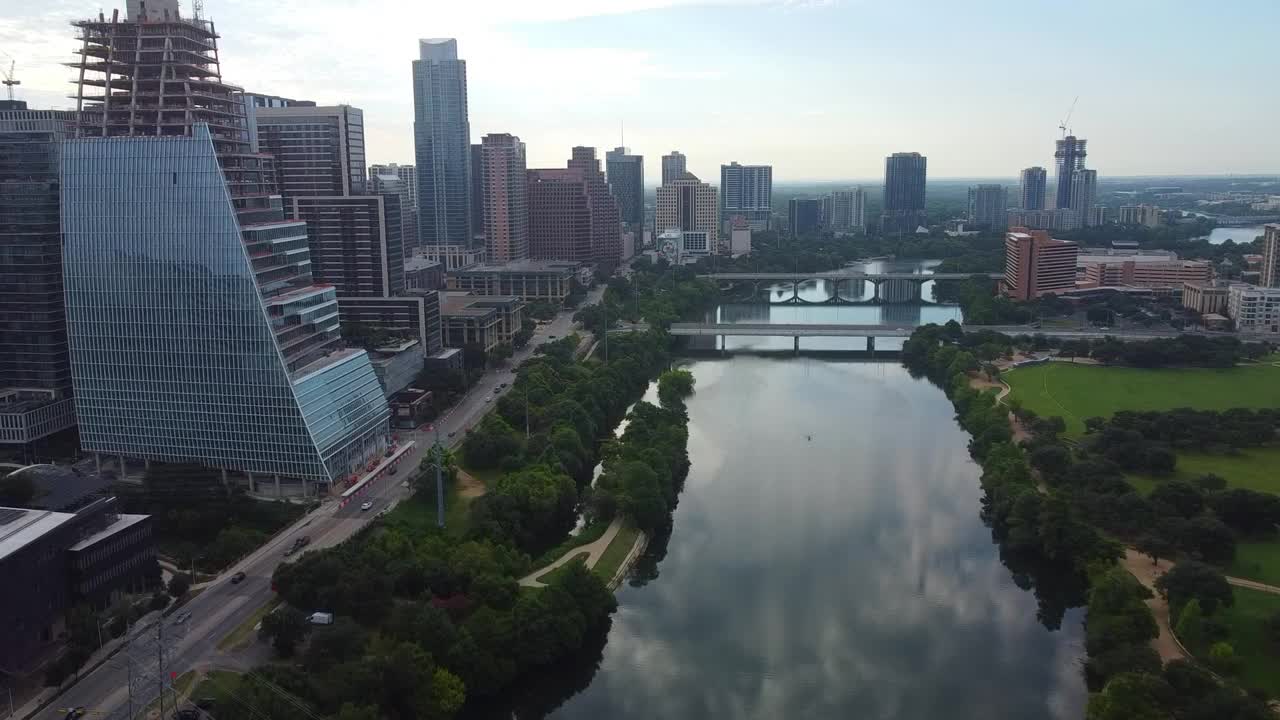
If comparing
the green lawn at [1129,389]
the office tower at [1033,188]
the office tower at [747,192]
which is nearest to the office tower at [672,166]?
the office tower at [747,192]

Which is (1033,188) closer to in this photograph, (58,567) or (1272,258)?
(1272,258)

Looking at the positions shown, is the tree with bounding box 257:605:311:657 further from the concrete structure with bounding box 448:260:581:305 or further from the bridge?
the bridge

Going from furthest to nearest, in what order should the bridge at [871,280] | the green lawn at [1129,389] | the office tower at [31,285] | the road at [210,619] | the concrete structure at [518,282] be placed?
1. the bridge at [871,280]
2. the concrete structure at [518,282]
3. the green lawn at [1129,389]
4. the office tower at [31,285]
5. the road at [210,619]

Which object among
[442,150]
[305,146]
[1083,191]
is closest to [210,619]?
[305,146]

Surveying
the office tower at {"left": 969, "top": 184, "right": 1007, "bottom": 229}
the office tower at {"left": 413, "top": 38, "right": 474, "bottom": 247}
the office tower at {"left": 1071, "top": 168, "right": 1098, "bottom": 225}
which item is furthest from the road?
the office tower at {"left": 969, "top": 184, "right": 1007, "bottom": 229}

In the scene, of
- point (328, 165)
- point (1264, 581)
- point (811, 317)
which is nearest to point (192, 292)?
point (328, 165)

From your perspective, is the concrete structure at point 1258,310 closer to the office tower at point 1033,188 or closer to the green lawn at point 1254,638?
the green lawn at point 1254,638
